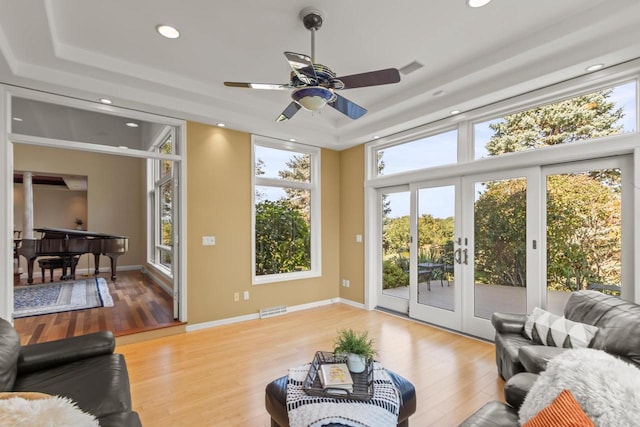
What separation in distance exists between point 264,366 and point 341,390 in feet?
5.34

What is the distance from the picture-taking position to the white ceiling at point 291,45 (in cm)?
248

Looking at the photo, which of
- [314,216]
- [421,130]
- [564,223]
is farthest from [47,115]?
[564,223]

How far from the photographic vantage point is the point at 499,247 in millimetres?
3779

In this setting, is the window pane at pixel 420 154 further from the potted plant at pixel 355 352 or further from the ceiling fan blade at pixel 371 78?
the potted plant at pixel 355 352

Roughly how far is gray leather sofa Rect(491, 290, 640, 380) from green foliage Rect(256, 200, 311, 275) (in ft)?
10.6

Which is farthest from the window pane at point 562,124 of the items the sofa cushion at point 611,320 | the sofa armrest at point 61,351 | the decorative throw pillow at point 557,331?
the sofa armrest at point 61,351

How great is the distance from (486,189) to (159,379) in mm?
4143

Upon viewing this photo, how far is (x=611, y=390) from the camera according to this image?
45.5 inches

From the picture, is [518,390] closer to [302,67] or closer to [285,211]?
[302,67]

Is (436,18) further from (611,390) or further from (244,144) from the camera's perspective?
(244,144)

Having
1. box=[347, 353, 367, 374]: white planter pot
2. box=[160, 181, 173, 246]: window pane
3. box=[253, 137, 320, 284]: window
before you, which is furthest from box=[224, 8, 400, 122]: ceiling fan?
box=[160, 181, 173, 246]: window pane

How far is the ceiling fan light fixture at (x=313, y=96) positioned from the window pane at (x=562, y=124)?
2.45m

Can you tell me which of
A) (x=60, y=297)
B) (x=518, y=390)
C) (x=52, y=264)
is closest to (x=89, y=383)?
(x=518, y=390)

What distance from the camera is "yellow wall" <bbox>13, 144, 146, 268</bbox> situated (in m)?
7.89
